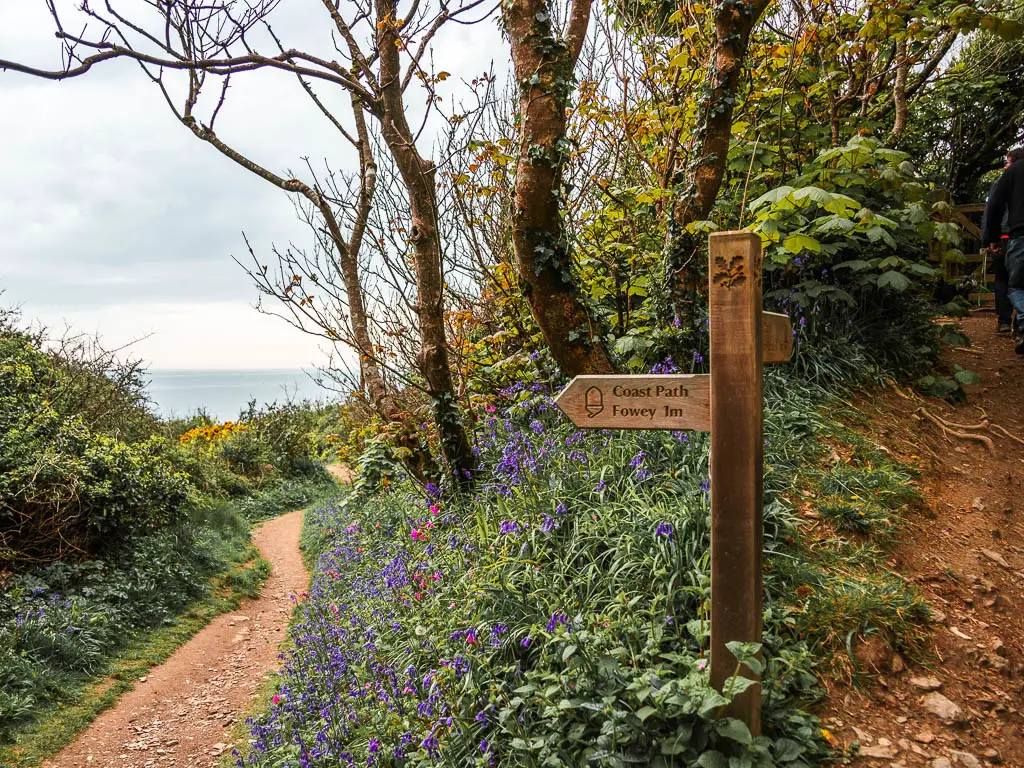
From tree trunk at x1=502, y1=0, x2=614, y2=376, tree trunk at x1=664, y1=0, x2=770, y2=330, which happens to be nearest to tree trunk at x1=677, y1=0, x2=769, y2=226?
tree trunk at x1=664, y1=0, x2=770, y2=330

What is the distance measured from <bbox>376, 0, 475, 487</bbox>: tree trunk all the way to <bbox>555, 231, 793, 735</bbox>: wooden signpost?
10.9 ft

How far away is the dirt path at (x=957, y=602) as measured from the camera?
2322mm

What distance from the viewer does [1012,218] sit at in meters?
5.50

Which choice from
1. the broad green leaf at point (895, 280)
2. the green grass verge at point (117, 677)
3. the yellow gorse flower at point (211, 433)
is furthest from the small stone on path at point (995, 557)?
the yellow gorse flower at point (211, 433)

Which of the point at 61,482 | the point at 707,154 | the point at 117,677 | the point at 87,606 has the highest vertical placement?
the point at 707,154

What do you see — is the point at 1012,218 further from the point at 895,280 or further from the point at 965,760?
the point at 965,760

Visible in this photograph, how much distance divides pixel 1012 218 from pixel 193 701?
28.4ft

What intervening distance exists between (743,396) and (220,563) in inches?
318

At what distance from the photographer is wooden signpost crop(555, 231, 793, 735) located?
6.77ft

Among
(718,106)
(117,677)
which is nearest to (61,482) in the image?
(117,677)

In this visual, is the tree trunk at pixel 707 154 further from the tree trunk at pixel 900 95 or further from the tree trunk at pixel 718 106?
the tree trunk at pixel 900 95

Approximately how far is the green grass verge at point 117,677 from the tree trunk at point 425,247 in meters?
3.49

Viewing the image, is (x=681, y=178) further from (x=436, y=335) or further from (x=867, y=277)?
(x=436, y=335)

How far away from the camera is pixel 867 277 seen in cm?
463
